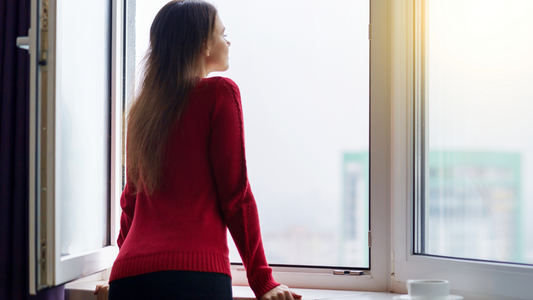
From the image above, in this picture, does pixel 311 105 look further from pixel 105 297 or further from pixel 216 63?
pixel 105 297

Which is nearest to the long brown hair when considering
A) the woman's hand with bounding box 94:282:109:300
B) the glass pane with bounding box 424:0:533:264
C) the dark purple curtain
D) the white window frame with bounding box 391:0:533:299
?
the woman's hand with bounding box 94:282:109:300

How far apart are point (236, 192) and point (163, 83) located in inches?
12.4

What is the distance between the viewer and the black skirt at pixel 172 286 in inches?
38.3

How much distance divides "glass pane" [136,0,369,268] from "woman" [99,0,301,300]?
15.6 inches

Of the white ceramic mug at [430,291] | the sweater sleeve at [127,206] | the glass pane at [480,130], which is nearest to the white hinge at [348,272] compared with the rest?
the glass pane at [480,130]

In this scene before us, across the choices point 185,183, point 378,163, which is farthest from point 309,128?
point 185,183

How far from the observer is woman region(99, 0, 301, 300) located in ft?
3.26

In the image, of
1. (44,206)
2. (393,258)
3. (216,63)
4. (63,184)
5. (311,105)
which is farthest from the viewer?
(311,105)

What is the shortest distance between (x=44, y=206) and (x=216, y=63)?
21.9 inches

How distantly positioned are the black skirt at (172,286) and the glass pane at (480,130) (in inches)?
26.8

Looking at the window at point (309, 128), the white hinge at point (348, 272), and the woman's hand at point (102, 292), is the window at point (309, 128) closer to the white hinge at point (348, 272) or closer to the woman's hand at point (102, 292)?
the white hinge at point (348, 272)

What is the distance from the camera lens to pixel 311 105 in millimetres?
1499
